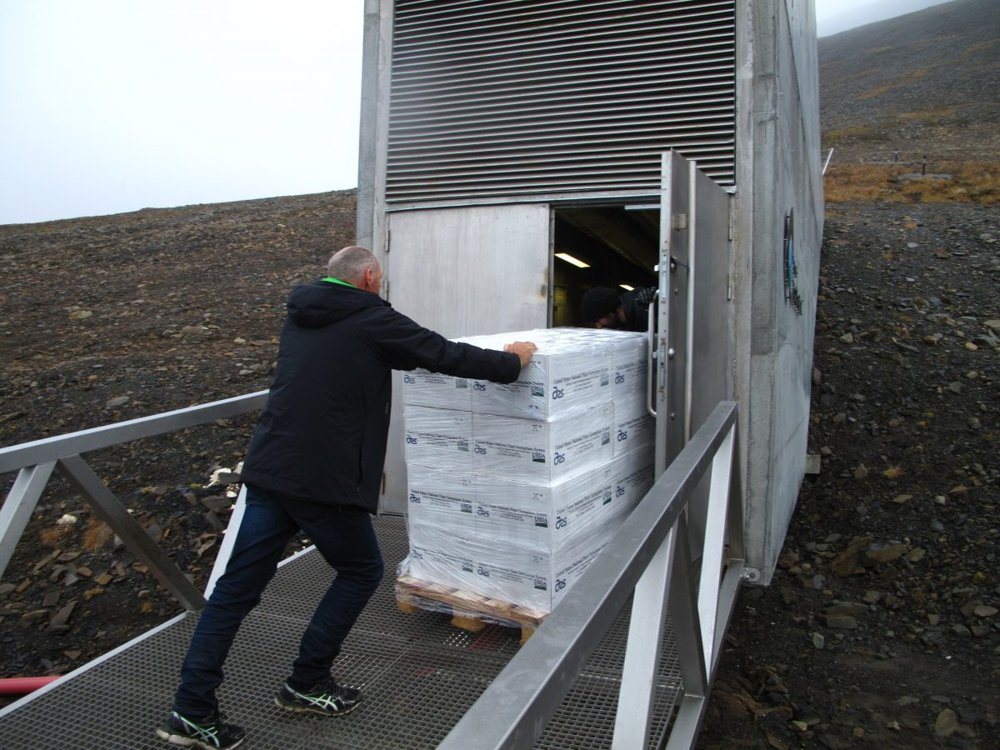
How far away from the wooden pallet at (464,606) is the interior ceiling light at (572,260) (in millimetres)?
4039

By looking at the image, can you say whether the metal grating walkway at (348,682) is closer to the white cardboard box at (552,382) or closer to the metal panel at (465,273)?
the white cardboard box at (552,382)

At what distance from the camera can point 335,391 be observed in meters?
2.70

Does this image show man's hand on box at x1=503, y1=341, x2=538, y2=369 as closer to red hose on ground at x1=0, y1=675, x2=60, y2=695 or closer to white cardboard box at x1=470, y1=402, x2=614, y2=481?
white cardboard box at x1=470, y1=402, x2=614, y2=481

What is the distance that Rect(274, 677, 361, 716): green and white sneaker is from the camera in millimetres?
2832

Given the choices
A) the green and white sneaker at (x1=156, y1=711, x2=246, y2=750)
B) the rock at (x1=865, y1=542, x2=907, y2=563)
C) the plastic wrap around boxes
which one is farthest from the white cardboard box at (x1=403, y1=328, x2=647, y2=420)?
the rock at (x1=865, y1=542, x2=907, y2=563)

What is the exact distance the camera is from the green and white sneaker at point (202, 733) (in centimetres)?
261

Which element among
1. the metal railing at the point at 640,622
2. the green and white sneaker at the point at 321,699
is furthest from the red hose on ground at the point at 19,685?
the metal railing at the point at 640,622

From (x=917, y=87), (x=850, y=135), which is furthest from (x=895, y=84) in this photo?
(x=850, y=135)

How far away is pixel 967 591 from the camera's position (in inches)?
196

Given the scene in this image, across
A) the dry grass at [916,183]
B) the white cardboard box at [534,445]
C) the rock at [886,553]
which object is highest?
the dry grass at [916,183]

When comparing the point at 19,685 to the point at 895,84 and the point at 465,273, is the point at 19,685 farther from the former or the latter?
the point at 895,84

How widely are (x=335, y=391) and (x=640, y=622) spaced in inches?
50.4

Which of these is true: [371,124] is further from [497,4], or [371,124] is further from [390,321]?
[390,321]

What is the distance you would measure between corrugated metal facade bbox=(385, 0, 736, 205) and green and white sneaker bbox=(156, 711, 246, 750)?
335 cm
